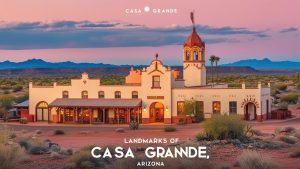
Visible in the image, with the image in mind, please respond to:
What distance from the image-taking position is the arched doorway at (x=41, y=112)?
154 feet

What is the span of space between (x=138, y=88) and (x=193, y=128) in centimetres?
691

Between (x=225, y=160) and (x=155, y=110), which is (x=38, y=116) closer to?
(x=155, y=110)

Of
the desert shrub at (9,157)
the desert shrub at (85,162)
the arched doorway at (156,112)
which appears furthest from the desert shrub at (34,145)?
the arched doorway at (156,112)

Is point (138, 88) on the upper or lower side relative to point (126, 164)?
upper

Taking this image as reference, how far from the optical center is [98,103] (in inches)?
1726

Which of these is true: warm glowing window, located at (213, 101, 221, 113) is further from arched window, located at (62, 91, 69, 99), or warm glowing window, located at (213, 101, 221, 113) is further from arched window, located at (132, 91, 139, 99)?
arched window, located at (62, 91, 69, 99)

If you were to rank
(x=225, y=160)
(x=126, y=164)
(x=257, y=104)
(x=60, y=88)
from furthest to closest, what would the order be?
(x=60, y=88) < (x=257, y=104) < (x=225, y=160) < (x=126, y=164)

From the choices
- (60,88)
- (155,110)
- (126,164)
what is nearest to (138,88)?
(155,110)

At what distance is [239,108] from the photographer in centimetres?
4281

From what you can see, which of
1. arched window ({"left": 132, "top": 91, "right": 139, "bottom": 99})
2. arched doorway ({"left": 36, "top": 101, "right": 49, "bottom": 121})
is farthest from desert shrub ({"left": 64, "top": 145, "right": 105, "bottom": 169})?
arched doorway ({"left": 36, "top": 101, "right": 49, "bottom": 121})

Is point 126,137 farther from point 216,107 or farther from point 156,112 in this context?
point 216,107

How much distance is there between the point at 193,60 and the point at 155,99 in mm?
4860

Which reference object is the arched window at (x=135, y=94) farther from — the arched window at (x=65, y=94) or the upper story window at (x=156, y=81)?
the arched window at (x=65, y=94)

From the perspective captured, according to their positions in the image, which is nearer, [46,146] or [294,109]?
[46,146]
